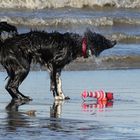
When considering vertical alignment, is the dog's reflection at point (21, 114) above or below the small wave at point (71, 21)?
below

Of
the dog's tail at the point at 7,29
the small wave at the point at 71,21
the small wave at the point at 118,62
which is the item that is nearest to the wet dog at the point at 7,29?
the dog's tail at the point at 7,29

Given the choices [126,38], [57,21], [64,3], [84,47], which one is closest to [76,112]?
A: [84,47]

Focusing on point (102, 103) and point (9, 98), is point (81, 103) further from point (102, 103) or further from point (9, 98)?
point (9, 98)

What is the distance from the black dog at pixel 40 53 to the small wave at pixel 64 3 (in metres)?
12.9

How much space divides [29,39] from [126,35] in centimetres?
863

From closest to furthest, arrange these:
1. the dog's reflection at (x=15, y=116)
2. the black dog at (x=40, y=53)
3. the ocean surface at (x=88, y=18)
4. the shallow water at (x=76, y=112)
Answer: the shallow water at (x=76, y=112) → the dog's reflection at (x=15, y=116) → the black dog at (x=40, y=53) → the ocean surface at (x=88, y=18)

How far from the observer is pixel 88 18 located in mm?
23938

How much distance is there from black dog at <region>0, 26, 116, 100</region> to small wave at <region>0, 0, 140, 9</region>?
12.9 meters

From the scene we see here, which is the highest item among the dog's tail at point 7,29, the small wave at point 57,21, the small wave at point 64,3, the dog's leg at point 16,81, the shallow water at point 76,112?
the small wave at point 64,3

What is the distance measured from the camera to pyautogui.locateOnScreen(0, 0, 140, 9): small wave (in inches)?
1005

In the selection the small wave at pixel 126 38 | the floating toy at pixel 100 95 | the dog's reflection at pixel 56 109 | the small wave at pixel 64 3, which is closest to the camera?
the dog's reflection at pixel 56 109

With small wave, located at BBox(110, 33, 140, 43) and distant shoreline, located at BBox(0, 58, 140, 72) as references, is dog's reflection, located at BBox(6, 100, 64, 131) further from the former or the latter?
small wave, located at BBox(110, 33, 140, 43)

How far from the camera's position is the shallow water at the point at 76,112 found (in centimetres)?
889

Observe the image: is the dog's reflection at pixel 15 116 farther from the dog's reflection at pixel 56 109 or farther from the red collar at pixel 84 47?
the red collar at pixel 84 47
